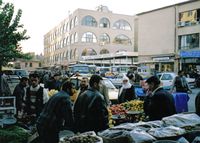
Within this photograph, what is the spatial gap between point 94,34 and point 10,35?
68.5 meters

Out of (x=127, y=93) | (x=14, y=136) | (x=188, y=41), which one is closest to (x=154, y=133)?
(x=14, y=136)

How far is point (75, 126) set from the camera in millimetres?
6156

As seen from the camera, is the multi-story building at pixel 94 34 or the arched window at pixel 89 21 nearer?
the multi-story building at pixel 94 34

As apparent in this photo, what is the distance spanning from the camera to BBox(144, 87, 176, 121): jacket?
229 inches

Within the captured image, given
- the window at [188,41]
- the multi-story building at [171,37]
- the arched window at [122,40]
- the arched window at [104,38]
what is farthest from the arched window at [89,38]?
the window at [188,41]

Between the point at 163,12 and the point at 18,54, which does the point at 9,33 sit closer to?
the point at 18,54

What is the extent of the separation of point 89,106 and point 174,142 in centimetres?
179

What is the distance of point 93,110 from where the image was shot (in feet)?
19.4

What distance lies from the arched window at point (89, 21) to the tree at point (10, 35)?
66497mm

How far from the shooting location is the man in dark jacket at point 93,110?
5910 mm

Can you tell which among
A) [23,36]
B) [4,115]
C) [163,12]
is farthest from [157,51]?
[4,115]

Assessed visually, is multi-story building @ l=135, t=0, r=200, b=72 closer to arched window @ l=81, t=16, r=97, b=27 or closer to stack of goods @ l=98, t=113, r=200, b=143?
arched window @ l=81, t=16, r=97, b=27

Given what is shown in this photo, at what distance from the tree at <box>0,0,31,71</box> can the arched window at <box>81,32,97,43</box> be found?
6545 centimetres

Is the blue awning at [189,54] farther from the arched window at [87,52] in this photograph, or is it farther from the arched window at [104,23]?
the arched window at [104,23]
